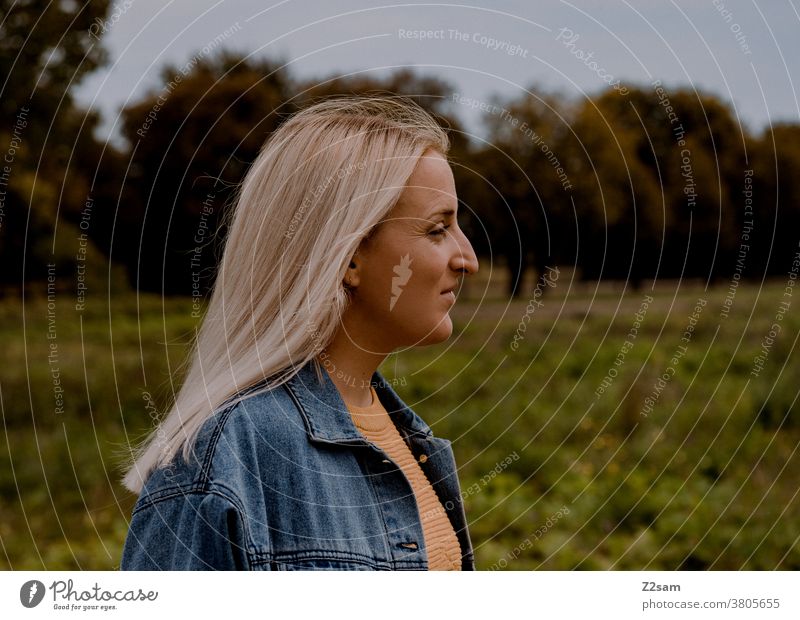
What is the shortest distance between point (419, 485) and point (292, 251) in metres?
0.63

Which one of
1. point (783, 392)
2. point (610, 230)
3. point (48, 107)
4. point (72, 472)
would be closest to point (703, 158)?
point (610, 230)

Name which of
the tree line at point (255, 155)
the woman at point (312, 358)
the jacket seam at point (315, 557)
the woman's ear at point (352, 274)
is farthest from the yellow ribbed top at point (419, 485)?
the tree line at point (255, 155)

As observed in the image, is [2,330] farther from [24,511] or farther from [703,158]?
[703,158]

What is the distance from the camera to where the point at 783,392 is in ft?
23.6

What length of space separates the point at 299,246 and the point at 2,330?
9.89 m

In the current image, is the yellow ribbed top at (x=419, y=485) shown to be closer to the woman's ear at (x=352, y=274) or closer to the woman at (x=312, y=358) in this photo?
the woman at (x=312, y=358)

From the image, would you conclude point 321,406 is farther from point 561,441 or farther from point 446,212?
point 561,441

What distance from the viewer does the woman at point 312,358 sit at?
1745 mm

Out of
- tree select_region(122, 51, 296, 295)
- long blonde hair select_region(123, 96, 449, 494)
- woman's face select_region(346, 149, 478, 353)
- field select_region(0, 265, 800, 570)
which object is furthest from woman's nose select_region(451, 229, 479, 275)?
tree select_region(122, 51, 296, 295)

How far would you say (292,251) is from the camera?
1900mm

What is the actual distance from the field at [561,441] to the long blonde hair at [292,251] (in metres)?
1.21

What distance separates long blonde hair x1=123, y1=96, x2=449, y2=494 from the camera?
6.16 feet

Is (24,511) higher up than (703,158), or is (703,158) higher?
(703,158)

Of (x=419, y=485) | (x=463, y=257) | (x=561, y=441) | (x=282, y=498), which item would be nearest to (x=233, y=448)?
(x=282, y=498)
